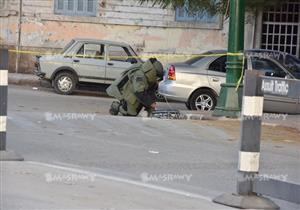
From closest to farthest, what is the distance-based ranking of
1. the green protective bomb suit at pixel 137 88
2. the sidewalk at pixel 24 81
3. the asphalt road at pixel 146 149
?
the asphalt road at pixel 146 149
the green protective bomb suit at pixel 137 88
the sidewalk at pixel 24 81

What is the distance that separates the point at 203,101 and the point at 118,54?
456 centimetres

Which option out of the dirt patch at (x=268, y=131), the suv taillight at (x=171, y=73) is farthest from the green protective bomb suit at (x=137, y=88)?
the suv taillight at (x=171, y=73)

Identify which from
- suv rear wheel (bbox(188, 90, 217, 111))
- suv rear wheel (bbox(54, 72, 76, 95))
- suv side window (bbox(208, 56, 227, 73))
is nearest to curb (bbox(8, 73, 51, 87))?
suv rear wheel (bbox(54, 72, 76, 95))

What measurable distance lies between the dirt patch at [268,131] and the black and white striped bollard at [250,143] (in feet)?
15.8

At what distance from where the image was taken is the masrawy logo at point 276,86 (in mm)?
6801

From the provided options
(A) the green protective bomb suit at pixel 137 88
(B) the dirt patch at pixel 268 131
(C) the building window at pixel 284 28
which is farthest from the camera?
(C) the building window at pixel 284 28

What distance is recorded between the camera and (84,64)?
2075 cm

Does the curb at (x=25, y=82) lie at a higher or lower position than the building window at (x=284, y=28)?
lower

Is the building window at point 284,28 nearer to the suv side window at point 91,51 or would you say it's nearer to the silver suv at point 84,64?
the silver suv at point 84,64

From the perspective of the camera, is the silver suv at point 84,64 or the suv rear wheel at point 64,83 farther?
the suv rear wheel at point 64,83

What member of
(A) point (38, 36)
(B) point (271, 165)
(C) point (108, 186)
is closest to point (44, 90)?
(A) point (38, 36)

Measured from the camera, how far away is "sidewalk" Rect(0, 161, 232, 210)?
6.59 metres

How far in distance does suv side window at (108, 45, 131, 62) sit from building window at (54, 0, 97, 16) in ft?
16.2

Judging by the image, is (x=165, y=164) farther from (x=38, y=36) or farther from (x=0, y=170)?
(x=38, y=36)
